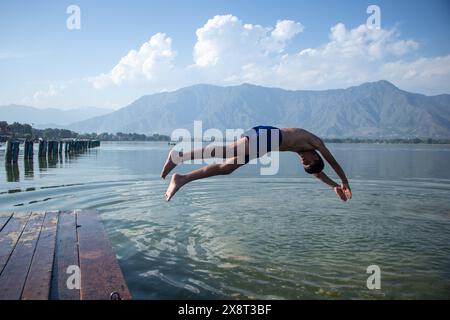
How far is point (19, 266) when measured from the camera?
5.19 metres

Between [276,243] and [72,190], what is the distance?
10.5m

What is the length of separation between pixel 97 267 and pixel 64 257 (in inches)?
32.3

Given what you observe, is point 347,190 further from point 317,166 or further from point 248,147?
point 248,147

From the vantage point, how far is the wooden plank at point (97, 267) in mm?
4430

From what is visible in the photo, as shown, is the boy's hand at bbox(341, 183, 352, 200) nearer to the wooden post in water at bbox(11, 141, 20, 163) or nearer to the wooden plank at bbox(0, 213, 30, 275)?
the wooden plank at bbox(0, 213, 30, 275)

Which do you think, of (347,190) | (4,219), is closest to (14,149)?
(4,219)

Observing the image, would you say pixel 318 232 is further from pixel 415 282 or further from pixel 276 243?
pixel 415 282

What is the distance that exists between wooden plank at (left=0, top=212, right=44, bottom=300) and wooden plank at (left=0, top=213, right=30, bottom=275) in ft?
0.24

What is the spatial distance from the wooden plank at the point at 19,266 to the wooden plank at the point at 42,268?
2.8 inches

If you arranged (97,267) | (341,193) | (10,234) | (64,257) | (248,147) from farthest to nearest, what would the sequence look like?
(341,193) → (248,147) → (10,234) → (64,257) → (97,267)

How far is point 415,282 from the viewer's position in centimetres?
595

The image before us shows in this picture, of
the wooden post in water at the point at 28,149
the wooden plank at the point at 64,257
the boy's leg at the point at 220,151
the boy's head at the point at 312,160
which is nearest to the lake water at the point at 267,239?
the wooden plank at the point at 64,257

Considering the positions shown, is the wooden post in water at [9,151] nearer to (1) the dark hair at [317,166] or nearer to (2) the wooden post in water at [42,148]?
(2) the wooden post in water at [42,148]
